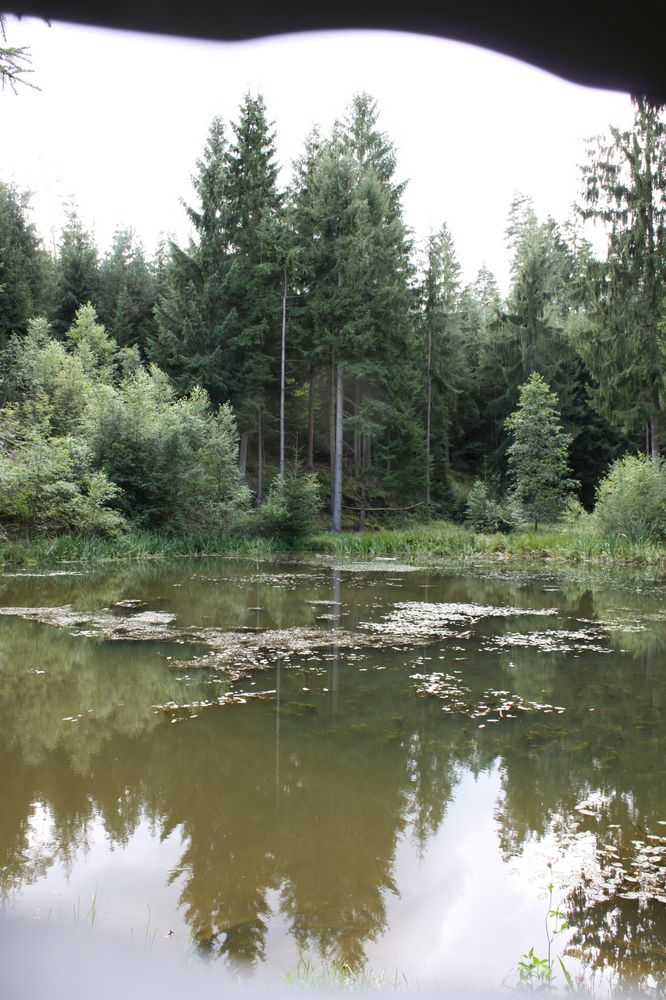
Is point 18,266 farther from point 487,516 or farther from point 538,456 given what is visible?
point 538,456

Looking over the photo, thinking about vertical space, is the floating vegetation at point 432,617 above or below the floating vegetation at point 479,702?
above

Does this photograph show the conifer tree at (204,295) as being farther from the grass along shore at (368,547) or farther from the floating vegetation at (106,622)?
the floating vegetation at (106,622)

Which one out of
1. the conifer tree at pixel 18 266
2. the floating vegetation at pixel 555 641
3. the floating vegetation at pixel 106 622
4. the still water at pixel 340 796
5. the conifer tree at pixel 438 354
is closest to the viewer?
the still water at pixel 340 796

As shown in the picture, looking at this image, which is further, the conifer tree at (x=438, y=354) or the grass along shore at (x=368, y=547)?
the conifer tree at (x=438, y=354)

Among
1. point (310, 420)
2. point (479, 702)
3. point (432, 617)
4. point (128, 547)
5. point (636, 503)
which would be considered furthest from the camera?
point (310, 420)

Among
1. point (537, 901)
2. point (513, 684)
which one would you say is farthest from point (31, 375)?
point (537, 901)

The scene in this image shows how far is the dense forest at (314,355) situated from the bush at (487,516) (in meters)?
0.07

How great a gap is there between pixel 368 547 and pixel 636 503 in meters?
6.06

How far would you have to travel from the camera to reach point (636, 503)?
14844mm

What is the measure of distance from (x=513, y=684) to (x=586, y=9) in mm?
4477

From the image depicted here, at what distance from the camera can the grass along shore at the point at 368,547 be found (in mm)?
12570

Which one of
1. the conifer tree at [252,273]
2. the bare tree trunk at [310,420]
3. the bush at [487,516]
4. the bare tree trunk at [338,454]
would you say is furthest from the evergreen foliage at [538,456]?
the conifer tree at [252,273]

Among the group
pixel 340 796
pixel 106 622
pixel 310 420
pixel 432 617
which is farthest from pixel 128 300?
pixel 340 796

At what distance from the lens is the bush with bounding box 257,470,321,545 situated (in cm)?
1625
